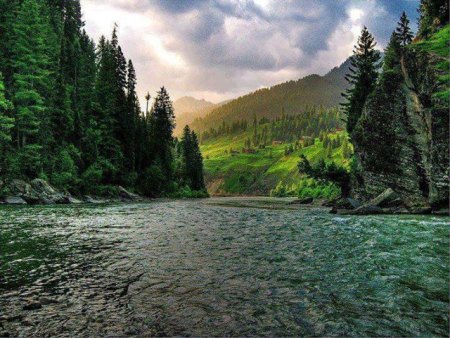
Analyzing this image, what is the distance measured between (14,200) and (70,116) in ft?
82.5

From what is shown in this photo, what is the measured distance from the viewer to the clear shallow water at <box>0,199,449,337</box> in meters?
5.77

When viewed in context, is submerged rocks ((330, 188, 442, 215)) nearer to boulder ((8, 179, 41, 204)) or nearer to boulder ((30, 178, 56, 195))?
boulder ((8, 179, 41, 204))

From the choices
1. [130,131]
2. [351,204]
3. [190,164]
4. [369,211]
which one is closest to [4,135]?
[130,131]

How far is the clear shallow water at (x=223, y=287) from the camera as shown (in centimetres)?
577

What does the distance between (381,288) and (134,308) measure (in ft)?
21.6

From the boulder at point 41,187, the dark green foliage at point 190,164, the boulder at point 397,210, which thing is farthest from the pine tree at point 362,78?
the dark green foliage at point 190,164

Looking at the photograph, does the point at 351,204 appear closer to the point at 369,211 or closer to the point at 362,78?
the point at 369,211

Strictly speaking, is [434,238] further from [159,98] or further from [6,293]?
[159,98]

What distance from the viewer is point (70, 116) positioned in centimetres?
5781

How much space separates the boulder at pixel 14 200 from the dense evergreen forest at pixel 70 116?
2.52 metres

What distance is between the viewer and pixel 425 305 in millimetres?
6844

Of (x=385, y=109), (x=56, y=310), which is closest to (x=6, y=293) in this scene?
(x=56, y=310)

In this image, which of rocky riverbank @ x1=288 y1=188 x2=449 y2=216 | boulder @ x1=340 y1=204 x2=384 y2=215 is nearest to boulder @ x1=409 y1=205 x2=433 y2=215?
rocky riverbank @ x1=288 y1=188 x2=449 y2=216

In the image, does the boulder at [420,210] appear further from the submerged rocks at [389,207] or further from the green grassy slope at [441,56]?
the green grassy slope at [441,56]
